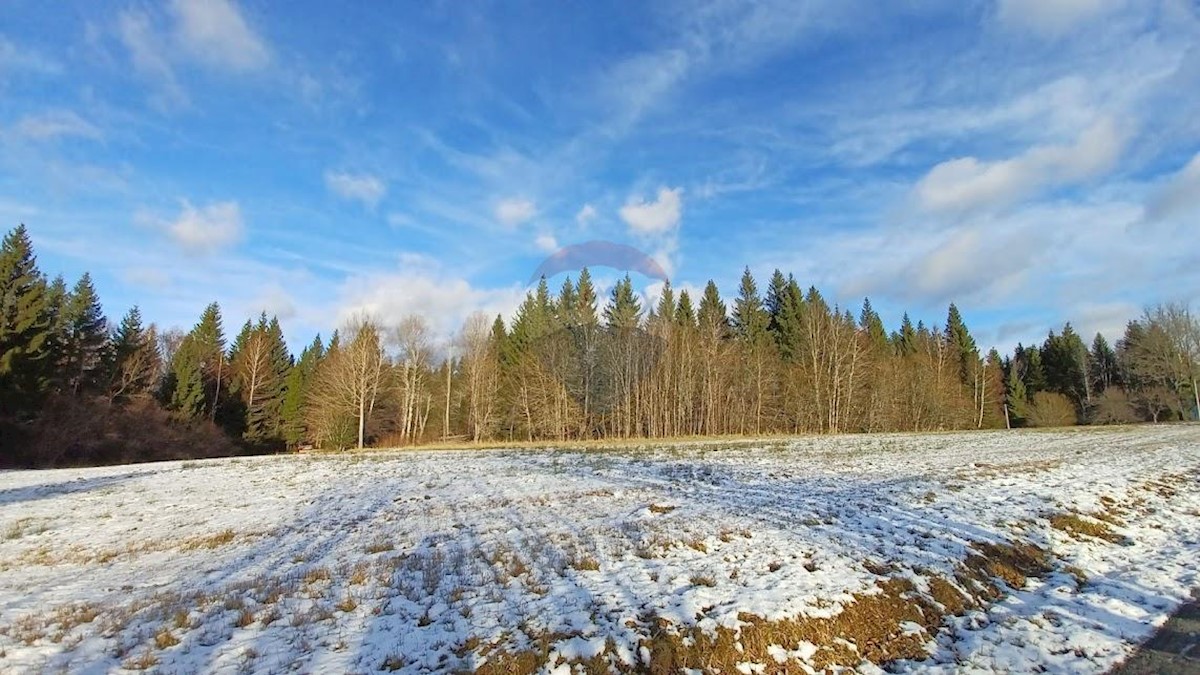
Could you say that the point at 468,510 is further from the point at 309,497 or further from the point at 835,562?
the point at 835,562

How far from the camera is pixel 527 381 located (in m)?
64.1

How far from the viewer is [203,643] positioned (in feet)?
24.1

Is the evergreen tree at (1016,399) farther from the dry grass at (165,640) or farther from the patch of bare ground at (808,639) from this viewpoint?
the dry grass at (165,640)

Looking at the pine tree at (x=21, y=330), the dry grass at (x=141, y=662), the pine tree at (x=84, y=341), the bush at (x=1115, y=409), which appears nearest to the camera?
the dry grass at (x=141, y=662)

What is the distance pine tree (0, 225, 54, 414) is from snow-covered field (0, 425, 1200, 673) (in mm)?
31596

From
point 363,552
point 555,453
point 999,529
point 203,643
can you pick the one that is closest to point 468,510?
point 363,552

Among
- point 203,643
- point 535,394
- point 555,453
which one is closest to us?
point 203,643

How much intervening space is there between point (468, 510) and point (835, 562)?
27.7 feet

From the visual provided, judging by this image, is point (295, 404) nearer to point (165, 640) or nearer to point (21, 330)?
point (21, 330)

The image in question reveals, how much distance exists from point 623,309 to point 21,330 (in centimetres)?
5198

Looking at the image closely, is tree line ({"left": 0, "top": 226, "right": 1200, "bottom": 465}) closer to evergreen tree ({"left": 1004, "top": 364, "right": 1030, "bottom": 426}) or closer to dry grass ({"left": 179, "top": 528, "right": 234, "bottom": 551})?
evergreen tree ({"left": 1004, "top": 364, "right": 1030, "bottom": 426})

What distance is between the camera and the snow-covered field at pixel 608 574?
7281 mm

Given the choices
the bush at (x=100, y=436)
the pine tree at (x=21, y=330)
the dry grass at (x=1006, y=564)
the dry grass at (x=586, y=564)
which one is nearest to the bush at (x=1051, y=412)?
the dry grass at (x=1006, y=564)

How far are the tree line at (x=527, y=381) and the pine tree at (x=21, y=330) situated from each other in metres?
0.12
